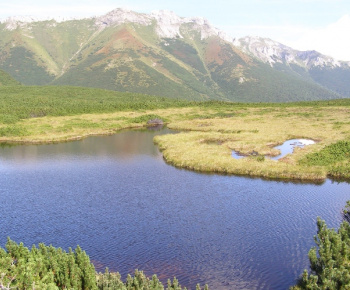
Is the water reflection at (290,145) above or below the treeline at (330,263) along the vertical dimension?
above

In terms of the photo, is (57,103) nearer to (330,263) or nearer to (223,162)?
(223,162)

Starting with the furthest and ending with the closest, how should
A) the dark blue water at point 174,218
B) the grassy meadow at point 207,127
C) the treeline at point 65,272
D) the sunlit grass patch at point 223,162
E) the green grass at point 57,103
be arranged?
the green grass at point 57,103, the grassy meadow at point 207,127, the sunlit grass patch at point 223,162, the dark blue water at point 174,218, the treeline at point 65,272

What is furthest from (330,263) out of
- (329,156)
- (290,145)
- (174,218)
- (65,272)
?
(290,145)

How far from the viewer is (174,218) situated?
37.8 m

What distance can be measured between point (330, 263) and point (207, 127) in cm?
8155

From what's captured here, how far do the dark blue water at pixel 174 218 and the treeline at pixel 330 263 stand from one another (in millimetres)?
3869

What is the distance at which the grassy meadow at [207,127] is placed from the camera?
5738 centimetres

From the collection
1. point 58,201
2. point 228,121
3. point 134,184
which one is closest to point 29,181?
point 58,201

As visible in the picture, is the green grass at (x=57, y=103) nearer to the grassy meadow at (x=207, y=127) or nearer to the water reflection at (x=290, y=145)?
the grassy meadow at (x=207, y=127)

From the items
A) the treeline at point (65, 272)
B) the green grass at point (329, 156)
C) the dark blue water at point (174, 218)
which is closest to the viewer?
the treeline at point (65, 272)

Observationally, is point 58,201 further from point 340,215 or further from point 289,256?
point 340,215

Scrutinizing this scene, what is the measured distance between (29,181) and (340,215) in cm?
4563

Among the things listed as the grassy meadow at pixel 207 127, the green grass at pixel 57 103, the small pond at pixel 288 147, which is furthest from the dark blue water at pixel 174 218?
the green grass at pixel 57 103

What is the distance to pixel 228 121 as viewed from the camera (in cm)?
11319
